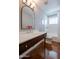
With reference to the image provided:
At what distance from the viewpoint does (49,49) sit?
71.3 inches

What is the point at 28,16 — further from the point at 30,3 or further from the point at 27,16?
the point at 30,3

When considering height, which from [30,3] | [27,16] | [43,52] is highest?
[30,3]

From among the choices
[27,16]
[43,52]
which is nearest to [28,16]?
[27,16]

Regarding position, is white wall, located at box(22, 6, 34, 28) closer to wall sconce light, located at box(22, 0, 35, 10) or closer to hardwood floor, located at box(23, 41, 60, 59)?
wall sconce light, located at box(22, 0, 35, 10)

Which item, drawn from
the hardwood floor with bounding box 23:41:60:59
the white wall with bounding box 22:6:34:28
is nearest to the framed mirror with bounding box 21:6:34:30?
the white wall with bounding box 22:6:34:28

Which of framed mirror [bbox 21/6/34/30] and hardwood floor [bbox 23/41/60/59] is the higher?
framed mirror [bbox 21/6/34/30]

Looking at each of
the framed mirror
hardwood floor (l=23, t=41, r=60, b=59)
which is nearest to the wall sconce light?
the framed mirror

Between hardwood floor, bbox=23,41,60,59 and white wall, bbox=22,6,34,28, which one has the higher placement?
white wall, bbox=22,6,34,28

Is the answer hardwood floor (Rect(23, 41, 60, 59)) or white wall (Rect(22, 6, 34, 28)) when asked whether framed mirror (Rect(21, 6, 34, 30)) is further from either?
hardwood floor (Rect(23, 41, 60, 59))

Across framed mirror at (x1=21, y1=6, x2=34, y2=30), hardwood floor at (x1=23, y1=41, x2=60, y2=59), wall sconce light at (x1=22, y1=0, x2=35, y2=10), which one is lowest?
→ hardwood floor at (x1=23, y1=41, x2=60, y2=59)

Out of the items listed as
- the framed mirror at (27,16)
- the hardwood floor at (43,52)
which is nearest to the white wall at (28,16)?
the framed mirror at (27,16)
